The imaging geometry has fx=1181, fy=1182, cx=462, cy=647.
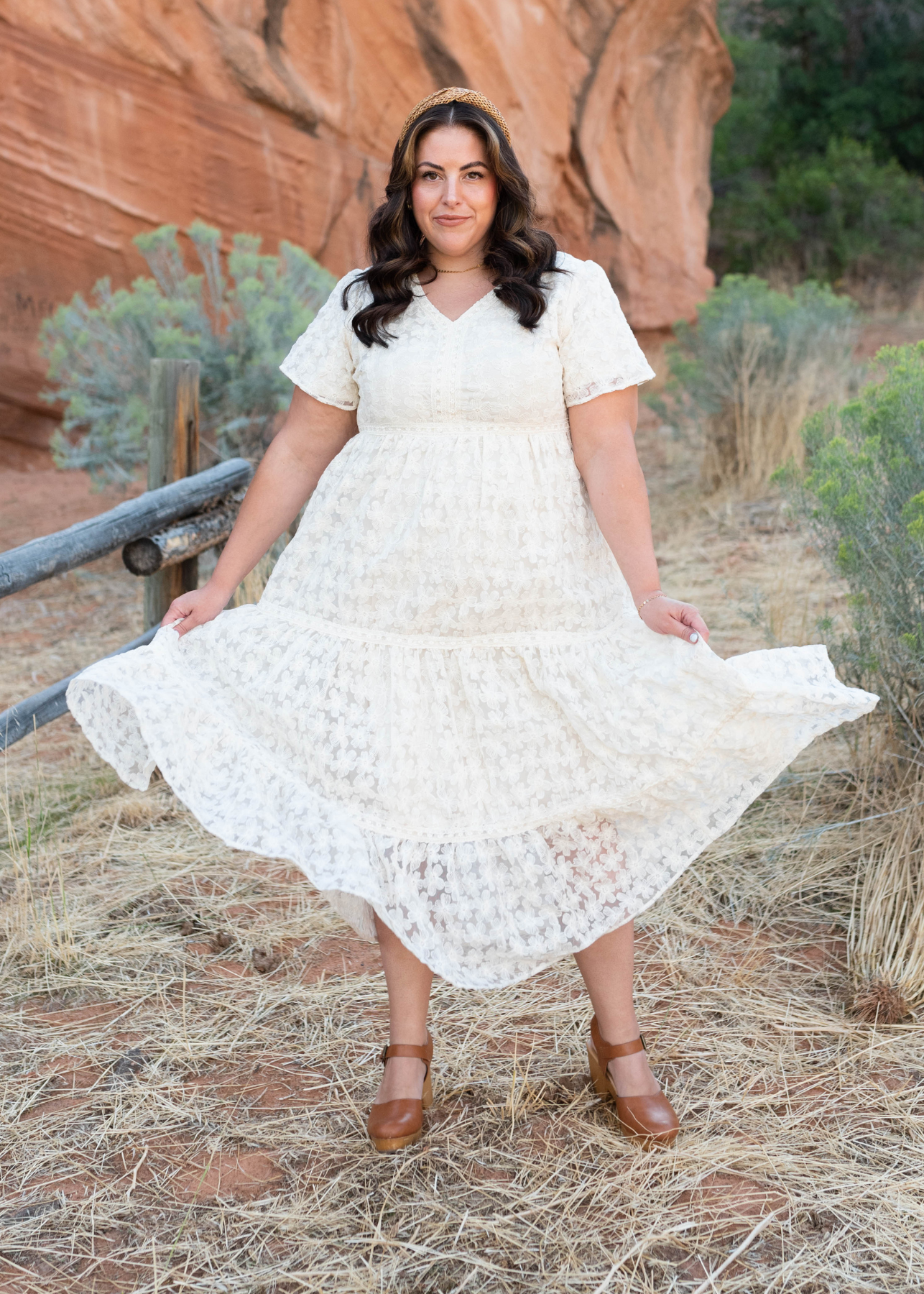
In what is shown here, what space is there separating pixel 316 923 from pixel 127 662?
1168 millimetres

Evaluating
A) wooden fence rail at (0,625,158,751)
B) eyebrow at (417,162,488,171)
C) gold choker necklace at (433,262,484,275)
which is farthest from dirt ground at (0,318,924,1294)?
eyebrow at (417,162,488,171)

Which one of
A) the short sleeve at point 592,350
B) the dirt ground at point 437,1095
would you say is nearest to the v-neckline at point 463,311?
the short sleeve at point 592,350

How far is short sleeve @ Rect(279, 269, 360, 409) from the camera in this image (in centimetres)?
205

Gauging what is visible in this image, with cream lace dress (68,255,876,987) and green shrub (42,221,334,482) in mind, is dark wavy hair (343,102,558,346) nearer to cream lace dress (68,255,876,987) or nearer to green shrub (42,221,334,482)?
cream lace dress (68,255,876,987)

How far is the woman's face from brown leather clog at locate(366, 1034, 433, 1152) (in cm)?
134

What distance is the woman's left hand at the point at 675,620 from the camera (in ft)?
5.73

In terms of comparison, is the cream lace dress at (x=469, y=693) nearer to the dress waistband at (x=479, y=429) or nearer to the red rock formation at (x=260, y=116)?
the dress waistband at (x=479, y=429)

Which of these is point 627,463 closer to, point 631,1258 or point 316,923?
point 631,1258

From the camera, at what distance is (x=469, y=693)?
5.96ft

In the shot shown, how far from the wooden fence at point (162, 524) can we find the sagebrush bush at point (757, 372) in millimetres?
3434

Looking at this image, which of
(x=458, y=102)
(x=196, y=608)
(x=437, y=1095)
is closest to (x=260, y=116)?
(x=458, y=102)

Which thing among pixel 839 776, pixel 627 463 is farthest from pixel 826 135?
pixel 627 463

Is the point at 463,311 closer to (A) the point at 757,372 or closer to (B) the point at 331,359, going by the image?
(B) the point at 331,359

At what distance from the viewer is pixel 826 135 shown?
14945 mm
